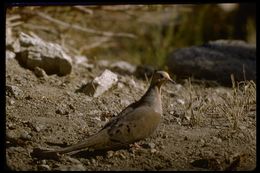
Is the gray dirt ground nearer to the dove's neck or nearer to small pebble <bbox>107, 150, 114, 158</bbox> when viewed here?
small pebble <bbox>107, 150, 114, 158</bbox>

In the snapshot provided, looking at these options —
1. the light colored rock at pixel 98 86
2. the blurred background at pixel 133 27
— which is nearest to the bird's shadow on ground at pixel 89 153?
the light colored rock at pixel 98 86

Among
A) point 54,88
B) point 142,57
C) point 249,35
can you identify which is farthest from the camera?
point 249,35

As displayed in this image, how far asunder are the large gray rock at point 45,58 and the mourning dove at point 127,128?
2.96ft

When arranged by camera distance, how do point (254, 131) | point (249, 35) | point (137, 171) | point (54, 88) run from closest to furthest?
point (137, 171) → point (254, 131) → point (54, 88) → point (249, 35)

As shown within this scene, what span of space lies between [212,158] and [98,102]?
1.96 ft

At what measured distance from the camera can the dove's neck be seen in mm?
2756

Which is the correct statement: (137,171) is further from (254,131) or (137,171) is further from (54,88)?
(54,88)

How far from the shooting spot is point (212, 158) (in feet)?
8.87

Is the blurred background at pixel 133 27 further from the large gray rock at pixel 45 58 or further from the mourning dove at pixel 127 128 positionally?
the mourning dove at pixel 127 128

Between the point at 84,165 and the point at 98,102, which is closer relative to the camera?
the point at 84,165

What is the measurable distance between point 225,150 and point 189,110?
333 mm

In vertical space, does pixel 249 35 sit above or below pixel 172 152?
above

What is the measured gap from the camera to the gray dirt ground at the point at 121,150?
8.86 ft
